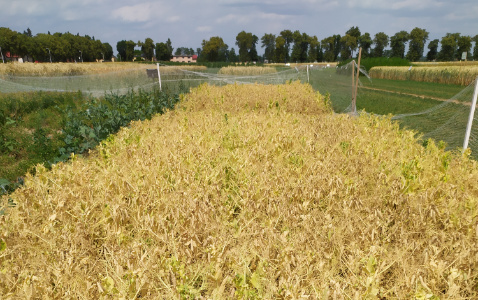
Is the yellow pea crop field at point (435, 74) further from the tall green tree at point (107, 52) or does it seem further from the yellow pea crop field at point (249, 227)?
the tall green tree at point (107, 52)

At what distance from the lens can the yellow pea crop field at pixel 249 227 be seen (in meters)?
1.55

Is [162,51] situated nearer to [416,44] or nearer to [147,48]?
[147,48]

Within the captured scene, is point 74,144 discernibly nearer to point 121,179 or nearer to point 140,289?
point 121,179

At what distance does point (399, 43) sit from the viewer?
91812mm

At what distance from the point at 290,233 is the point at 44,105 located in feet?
39.3

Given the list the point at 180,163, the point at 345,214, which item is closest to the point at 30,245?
the point at 180,163

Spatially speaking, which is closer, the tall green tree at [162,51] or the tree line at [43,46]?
the tree line at [43,46]

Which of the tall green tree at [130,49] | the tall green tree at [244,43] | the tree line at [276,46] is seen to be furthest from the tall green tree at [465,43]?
the tall green tree at [130,49]

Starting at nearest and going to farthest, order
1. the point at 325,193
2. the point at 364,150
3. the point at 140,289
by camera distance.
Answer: the point at 140,289 → the point at 325,193 → the point at 364,150

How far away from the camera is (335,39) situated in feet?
340

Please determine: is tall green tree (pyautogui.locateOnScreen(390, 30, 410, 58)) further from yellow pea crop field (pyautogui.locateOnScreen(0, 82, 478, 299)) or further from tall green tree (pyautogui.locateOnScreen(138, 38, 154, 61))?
yellow pea crop field (pyautogui.locateOnScreen(0, 82, 478, 299))

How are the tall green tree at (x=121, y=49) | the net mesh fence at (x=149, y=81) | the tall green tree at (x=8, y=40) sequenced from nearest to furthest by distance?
the net mesh fence at (x=149, y=81), the tall green tree at (x=8, y=40), the tall green tree at (x=121, y=49)

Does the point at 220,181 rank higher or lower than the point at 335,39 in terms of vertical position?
lower

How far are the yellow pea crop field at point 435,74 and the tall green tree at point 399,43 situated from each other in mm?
61859
